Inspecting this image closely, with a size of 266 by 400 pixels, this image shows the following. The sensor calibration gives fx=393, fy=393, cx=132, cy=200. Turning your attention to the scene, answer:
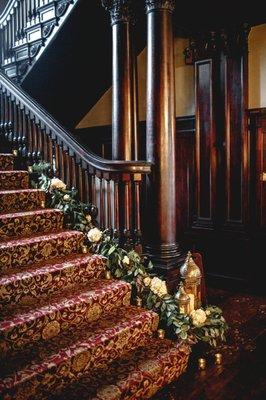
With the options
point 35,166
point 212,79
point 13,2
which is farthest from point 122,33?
point 13,2

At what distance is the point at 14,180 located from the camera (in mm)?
4105

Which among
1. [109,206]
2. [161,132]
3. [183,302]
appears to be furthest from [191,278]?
[161,132]

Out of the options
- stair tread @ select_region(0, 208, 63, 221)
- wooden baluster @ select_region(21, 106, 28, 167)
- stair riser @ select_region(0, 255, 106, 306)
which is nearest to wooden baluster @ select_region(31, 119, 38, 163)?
wooden baluster @ select_region(21, 106, 28, 167)

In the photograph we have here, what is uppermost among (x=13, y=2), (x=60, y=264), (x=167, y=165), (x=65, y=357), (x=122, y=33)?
(x=13, y=2)

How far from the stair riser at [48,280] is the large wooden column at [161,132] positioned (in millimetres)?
648

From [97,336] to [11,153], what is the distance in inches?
109

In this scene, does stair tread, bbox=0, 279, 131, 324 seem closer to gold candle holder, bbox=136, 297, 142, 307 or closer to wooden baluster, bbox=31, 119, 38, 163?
gold candle holder, bbox=136, 297, 142, 307

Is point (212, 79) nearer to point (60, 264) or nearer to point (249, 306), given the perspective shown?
point (249, 306)

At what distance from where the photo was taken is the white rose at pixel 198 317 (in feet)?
10.0

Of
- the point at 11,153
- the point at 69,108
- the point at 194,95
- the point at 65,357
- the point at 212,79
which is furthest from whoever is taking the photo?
the point at 69,108

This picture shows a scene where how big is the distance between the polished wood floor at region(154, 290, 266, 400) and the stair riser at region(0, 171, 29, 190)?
2407 mm

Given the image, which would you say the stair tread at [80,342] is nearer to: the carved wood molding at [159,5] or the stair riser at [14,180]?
the stair riser at [14,180]

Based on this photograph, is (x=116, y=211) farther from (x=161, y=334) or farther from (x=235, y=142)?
(x=235, y=142)

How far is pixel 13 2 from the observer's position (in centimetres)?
570
